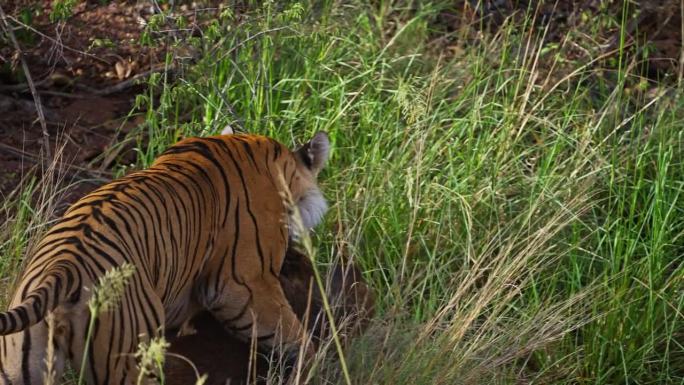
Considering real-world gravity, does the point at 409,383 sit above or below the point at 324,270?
above

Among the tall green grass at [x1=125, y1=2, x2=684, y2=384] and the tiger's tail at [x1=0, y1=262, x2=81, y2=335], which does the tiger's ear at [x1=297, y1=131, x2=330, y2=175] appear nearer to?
the tall green grass at [x1=125, y1=2, x2=684, y2=384]

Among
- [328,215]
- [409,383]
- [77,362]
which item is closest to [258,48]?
[328,215]

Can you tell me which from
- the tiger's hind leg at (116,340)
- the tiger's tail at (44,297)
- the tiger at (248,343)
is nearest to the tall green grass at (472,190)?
the tiger at (248,343)

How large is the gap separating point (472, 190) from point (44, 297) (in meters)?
2.65

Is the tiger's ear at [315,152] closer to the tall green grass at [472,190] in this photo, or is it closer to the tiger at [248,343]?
the tall green grass at [472,190]

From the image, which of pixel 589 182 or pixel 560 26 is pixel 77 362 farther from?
pixel 560 26

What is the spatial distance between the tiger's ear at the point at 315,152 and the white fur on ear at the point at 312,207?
10 cm

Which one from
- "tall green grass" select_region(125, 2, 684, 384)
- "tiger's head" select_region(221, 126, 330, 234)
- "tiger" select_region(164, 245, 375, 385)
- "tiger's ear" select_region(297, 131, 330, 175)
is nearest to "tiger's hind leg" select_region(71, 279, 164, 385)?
"tiger" select_region(164, 245, 375, 385)

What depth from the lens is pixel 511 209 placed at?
512 centimetres

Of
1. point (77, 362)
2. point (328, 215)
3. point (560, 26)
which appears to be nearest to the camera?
point (77, 362)

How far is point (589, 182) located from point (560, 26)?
6.50 feet

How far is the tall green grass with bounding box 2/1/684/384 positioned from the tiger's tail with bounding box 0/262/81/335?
1057 mm

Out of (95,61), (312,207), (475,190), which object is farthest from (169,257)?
(95,61)

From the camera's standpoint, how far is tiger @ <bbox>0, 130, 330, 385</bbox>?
304 cm
